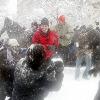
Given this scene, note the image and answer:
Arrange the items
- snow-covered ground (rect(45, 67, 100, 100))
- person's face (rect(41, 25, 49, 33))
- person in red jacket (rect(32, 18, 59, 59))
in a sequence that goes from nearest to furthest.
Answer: person's face (rect(41, 25, 49, 33)) → person in red jacket (rect(32, 18, 59, 59)) → snow-covered ground (rect(45, 67, 100, 100))

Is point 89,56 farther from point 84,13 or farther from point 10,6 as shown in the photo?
point 10,6

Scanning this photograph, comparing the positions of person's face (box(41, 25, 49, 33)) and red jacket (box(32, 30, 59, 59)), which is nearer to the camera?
person's face (box(41, 25, 49, 33))

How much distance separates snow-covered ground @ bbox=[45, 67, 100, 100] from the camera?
338 inches

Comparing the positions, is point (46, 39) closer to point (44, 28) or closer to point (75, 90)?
point (44, 28)

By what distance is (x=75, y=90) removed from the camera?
365 inches

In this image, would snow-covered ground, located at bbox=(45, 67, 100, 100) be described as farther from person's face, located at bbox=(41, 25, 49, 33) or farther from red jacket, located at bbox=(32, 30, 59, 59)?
person's face, located at bbox=(41, 25, 49, 33)

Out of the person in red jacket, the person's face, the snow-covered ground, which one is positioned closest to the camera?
the person's face

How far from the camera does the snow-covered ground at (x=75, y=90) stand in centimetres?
859

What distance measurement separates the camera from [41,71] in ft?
12.3

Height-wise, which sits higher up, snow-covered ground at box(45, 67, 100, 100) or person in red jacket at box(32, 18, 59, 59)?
person in red jacket at box(32, 18, 59, 59)

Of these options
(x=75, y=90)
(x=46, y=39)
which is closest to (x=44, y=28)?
(x=46, y=39)

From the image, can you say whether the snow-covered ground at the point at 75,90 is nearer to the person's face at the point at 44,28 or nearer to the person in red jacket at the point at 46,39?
the person in red jacket at the point at 46,39

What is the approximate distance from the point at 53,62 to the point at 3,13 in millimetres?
15800

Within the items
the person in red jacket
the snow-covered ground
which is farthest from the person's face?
the snow-covered ground
